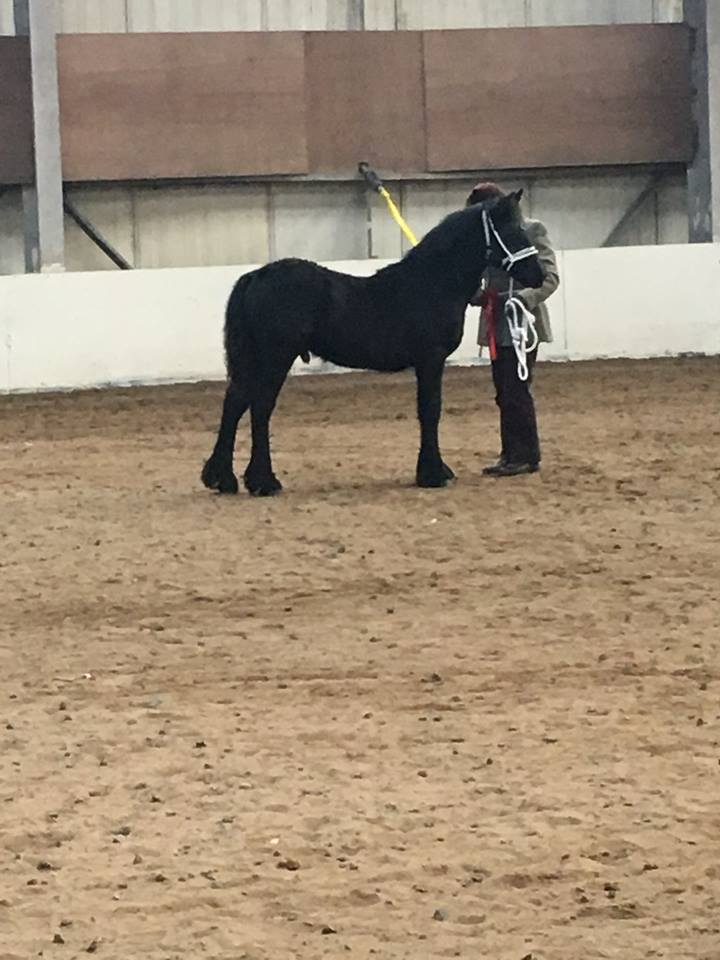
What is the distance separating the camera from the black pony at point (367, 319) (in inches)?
396

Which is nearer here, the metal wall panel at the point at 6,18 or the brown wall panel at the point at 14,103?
the brown wall panel at the point at 14,103

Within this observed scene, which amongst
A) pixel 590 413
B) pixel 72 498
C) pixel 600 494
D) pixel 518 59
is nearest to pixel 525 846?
pixel 600 494

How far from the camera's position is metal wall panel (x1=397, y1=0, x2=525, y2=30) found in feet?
70.1

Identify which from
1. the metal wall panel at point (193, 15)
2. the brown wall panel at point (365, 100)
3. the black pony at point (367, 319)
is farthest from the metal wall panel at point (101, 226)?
the black pony at point (367, 319)

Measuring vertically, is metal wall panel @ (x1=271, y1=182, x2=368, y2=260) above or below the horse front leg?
above

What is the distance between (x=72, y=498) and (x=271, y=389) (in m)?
1.24

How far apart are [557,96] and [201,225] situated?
13.7 feet

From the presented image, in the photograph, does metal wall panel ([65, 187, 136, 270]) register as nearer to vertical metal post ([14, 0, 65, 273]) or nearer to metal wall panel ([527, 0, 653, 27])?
vertical metal post ([14, 0, 65, 273])

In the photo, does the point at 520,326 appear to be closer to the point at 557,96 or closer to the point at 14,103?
the point at 14,103

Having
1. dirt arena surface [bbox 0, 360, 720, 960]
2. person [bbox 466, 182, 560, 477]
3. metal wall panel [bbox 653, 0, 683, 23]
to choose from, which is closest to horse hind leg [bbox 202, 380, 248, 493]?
dirt arena surface [bbox 0, 360, 720, 960]

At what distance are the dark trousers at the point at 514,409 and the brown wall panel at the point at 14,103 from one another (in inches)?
390

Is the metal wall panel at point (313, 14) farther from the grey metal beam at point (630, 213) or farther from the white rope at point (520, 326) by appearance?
the white rope at point (520, 326)

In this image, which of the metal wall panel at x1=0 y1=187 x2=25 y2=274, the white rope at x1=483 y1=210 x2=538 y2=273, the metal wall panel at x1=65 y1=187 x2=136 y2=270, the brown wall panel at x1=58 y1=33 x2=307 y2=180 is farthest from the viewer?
the metal wall panel at x1=65 y1=187 x2=136 y2=270

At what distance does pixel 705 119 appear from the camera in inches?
835
